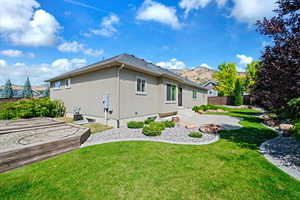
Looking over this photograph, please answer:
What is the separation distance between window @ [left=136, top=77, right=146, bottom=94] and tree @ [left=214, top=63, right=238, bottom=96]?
2699 centimetres

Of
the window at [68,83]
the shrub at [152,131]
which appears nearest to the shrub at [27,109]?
the window at [68,83]

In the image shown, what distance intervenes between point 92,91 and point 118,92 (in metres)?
2.70

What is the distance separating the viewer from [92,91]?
902 centimetres

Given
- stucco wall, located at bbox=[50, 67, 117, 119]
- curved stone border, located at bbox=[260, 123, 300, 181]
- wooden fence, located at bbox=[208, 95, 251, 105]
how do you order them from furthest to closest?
wooden fence, located at bbox=[208, 95, 251, 105] → stucco wall, located at bbox=[50, 67, 117, 119] → curved stone border, located at bbox=[260, 123, 300, 181]

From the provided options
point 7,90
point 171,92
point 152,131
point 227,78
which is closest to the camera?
point 152,131

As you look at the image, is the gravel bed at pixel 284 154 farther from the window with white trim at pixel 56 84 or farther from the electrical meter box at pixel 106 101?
the window with white trim at pixel 56 84

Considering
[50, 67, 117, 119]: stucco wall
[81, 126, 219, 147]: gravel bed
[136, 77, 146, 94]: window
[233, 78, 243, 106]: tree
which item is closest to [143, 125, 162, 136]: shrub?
[81, 126, 219, 147]: gravel bed

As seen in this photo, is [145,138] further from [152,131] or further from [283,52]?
[283,52]

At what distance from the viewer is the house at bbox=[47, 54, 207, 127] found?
7.62 metres

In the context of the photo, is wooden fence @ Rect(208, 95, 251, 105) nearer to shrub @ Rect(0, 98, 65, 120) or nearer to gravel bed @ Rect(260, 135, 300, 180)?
gravel bed @ Rect(260, 135, 300, 180)

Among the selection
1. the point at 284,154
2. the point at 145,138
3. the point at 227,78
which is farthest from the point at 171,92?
the point at 227,78

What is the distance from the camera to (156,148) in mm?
4637

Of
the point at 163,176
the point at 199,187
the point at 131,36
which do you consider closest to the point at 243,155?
the point at 199,187

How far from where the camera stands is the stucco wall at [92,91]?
775 centimetres
